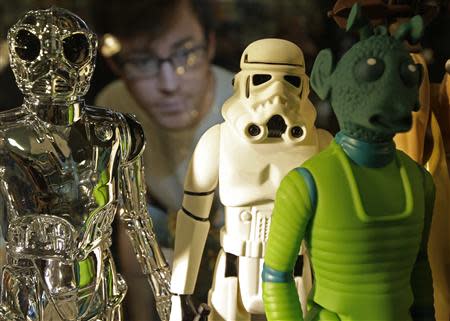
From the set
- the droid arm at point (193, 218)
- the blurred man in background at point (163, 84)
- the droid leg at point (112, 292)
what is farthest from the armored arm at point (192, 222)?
the blurred man in background at point (163, 84)

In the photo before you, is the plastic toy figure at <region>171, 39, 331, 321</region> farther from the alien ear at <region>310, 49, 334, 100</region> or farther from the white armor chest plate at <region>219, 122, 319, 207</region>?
the alien ear at <region>310, 49, 334, 100</region>

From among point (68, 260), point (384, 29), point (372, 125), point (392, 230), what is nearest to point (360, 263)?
point (392, 230)

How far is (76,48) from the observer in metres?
0.97

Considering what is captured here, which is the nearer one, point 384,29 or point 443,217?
point 384,29

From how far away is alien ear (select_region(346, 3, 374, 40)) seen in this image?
83 cm

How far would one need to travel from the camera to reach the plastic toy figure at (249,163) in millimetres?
1062

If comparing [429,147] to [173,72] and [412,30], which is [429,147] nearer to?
[412,30]

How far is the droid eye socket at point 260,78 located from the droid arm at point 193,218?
0.11 metres

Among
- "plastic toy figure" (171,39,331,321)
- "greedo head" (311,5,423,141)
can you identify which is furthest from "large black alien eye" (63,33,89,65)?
"greedo head" (311,5,423,141)

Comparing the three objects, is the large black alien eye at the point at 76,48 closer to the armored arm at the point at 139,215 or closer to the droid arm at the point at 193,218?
the armored arm at the point at 139,215

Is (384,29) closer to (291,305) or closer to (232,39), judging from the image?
(291,305)

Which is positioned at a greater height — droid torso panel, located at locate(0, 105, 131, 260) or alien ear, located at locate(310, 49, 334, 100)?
alien ear, located at locate(310, 49, 334, 100)

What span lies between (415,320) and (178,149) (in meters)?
0.70

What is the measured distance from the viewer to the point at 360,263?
0.85m
